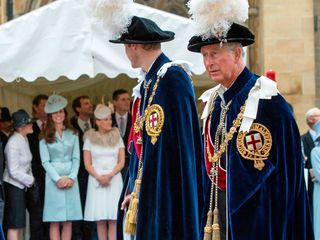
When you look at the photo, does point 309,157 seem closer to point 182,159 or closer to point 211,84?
point 211,84

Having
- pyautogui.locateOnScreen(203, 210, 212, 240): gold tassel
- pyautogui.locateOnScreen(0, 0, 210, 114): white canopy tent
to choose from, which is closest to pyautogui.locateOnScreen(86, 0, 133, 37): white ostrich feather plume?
pyautogui.locateOnScreen(203, 210, 212, 240): gold tassel

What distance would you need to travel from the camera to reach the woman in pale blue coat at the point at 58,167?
9430mm

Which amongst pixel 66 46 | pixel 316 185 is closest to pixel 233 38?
pixel 66 46

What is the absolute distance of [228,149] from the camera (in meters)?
4.68

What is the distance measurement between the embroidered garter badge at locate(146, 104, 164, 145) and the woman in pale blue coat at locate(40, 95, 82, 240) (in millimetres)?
4418

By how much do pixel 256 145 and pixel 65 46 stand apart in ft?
15.8

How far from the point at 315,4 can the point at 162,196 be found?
29.7 ft

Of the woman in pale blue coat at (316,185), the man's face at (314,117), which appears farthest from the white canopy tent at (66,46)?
the man's face at (314,117)

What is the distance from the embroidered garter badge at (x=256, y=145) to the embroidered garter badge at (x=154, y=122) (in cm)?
62

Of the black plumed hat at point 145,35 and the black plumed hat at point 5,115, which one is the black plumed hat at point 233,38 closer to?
the black plumed hat at point 145,35

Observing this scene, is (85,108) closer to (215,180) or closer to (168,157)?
(168,157)

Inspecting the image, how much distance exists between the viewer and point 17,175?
928cm

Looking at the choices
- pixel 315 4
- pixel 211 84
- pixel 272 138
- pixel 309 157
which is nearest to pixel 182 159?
pixel 272 138

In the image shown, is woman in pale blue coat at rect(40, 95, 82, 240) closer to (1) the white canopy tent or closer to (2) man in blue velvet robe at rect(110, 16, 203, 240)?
(1) the white canopy tent
